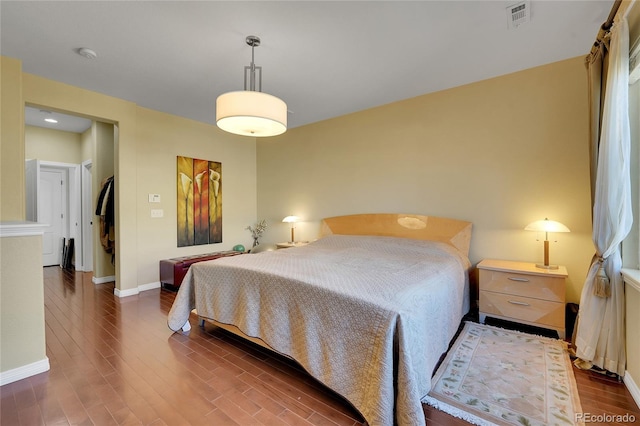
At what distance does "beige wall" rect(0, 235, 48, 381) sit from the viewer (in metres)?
1.93

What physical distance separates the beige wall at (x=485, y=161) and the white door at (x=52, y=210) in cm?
543

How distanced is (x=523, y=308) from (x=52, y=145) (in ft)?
25.5

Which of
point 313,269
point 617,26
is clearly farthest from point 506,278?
point 617,26

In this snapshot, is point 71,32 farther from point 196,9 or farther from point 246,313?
point 246,313

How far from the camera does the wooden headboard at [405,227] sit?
329 cm

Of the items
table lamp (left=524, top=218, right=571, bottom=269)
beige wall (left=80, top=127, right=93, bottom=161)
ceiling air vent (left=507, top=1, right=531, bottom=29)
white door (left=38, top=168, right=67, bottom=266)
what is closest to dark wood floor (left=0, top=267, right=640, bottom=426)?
table lamp (left=524, top=218, right=571, bottom=269)

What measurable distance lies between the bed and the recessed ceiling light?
7.38 ft

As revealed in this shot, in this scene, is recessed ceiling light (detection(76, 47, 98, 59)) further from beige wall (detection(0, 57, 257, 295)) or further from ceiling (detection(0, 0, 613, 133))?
beige wall (detection(0, 57, 257, 295))

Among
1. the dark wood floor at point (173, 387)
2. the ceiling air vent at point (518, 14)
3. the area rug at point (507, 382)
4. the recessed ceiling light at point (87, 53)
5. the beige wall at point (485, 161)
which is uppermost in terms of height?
the ceiling air vent at point (518, 14)

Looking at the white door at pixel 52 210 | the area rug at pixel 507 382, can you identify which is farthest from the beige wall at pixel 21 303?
the white door at pixel 52 210

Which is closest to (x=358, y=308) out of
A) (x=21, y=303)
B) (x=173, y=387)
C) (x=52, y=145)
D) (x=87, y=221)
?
Answer: (x=173, y=387)

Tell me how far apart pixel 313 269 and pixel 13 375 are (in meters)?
2.22

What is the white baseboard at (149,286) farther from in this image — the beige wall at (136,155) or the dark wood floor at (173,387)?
the dark wood floor at (173,387)

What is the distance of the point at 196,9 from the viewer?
81.4 inches
